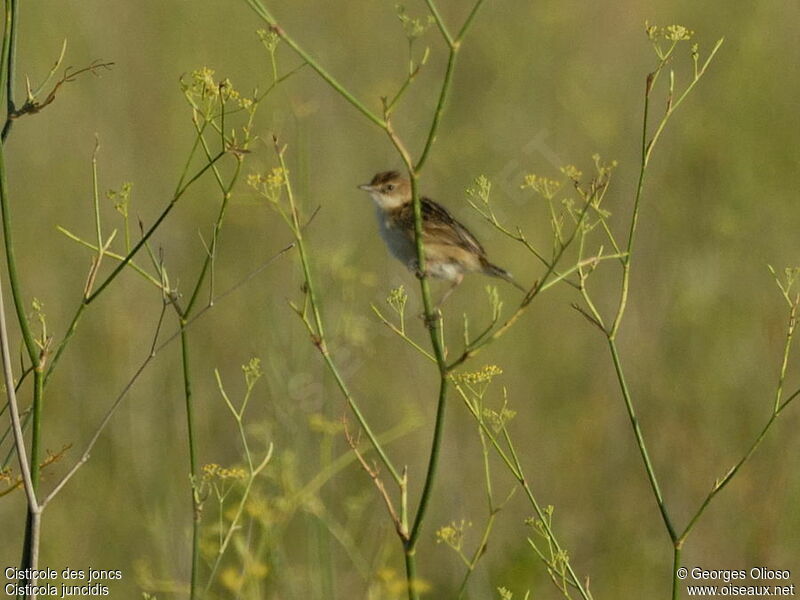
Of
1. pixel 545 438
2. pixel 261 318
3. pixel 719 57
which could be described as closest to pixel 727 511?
pixel 545 438

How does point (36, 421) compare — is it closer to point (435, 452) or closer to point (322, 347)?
point (322, 347)

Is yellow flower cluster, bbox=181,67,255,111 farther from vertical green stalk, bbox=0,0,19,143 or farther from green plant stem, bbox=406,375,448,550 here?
green plant stem, bbox=406,375,448,550

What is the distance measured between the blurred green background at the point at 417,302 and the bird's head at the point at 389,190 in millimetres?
380

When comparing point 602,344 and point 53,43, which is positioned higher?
point 53,43

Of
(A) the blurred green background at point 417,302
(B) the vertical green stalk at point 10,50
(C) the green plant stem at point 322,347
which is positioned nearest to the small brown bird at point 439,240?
(A) the blurred green background at point 417,302

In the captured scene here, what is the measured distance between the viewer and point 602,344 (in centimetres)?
744

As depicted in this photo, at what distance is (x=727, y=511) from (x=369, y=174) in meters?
3.54

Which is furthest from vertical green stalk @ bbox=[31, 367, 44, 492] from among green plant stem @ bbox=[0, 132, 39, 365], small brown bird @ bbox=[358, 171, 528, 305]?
small brown bird @ bbox=[358, 171, 528, 305]

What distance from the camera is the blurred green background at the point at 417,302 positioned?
19.4 feet

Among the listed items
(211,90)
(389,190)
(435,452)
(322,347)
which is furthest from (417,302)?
(435,452)

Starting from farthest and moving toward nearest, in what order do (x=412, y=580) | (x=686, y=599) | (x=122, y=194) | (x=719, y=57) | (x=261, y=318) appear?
(x=719, y=57)
(x=261, y=318)
(x=686, y=599)
(x=122, y=194)
(x=412, y=580)

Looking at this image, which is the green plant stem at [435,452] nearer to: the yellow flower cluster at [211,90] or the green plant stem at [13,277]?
the green plant stem at [13,277]

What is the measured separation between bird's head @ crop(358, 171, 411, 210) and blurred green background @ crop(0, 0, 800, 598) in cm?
38

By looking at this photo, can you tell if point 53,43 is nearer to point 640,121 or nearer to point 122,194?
point 640,121
